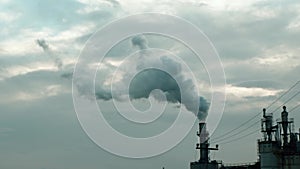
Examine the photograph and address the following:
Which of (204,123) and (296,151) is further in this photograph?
(204,123)

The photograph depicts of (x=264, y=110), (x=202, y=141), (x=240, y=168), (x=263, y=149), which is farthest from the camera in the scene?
(x=202, y=141)

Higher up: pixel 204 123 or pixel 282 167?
pixel 204 123

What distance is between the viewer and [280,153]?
68812mm

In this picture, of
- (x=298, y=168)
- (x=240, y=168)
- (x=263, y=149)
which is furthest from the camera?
(x=240, y=168)

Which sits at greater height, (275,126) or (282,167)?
(275,126)

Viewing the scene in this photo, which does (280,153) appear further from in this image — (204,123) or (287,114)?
(204,123)

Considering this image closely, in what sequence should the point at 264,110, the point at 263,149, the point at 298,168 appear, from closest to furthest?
1. the point at 298,168
2. the point at 263,149
3. the point at 264,110

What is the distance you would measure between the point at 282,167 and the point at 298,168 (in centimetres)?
211

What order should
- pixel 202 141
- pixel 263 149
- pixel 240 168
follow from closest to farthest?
1. pixel 263 149
2. pixel 240 168
3. pixel 202 141

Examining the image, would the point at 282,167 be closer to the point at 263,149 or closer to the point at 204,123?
the point at 263,149

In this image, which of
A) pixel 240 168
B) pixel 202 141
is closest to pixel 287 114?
pixel 240 168

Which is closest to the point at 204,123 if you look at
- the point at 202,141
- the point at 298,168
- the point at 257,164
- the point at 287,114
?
the point at 202,141

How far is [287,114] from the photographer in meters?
74.6

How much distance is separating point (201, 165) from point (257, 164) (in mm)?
12012
